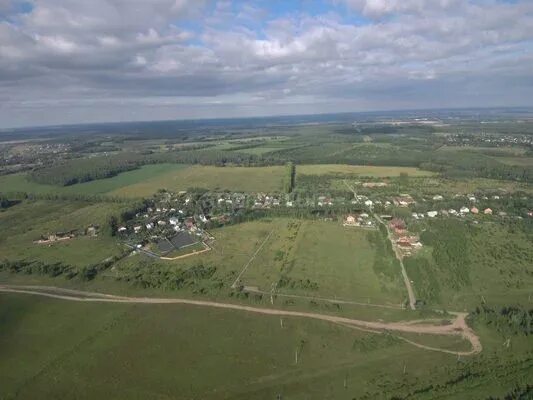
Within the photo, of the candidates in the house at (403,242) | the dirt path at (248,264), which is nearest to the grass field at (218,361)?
the dirt path at (248,264)

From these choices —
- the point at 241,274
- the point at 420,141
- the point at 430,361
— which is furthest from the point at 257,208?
the point at 420,141

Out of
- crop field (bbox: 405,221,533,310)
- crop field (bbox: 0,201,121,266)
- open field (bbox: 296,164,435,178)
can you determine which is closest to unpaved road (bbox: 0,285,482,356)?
crop field (bbox: 405,221,533,310)

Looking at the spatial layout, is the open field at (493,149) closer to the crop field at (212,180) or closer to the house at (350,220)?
the crop field at (212,180)

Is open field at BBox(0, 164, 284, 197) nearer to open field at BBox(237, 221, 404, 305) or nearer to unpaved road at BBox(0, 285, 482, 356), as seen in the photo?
open field at BBox(237, 221, 404, 305)

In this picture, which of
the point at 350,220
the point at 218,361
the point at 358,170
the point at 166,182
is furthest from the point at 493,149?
the point at 218,361

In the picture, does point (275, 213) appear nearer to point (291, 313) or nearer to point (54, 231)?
point (291, 313)
